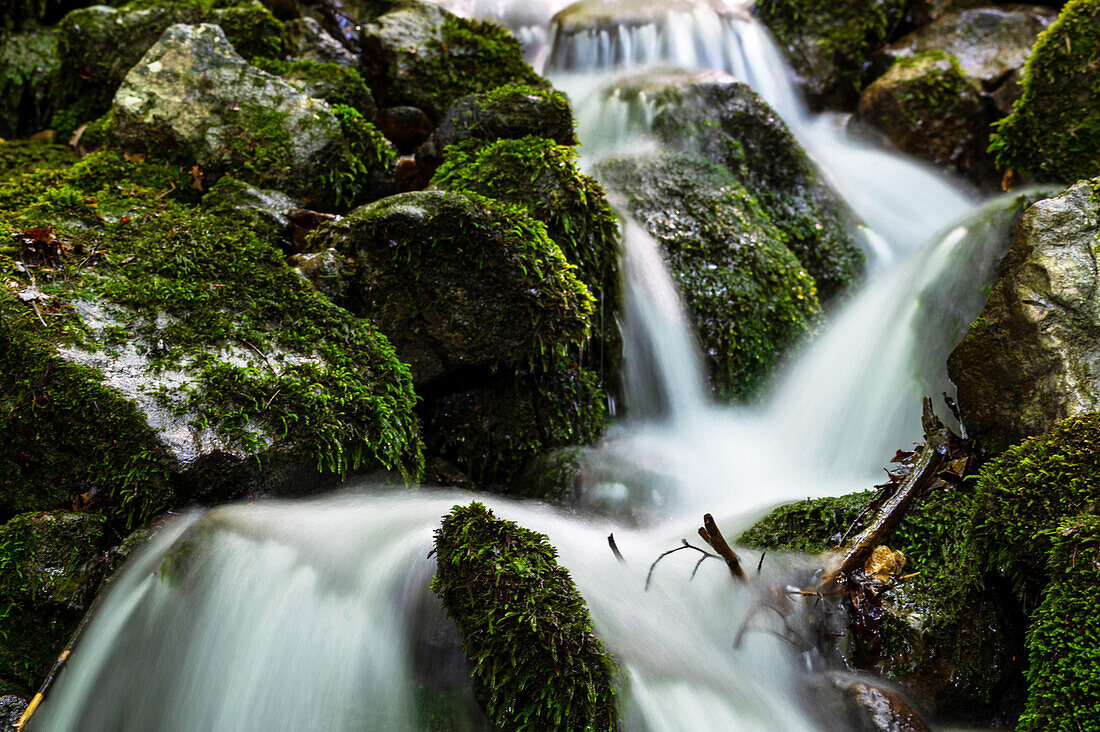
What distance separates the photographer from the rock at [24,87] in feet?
19.2

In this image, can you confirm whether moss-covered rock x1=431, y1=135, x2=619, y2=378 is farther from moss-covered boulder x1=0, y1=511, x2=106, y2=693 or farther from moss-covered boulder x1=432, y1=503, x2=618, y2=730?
moss-covered boulder x1=0, y1=511, x2=106, y2=693

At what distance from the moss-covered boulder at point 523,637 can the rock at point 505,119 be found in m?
3.23

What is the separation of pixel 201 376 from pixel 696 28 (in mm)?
6811

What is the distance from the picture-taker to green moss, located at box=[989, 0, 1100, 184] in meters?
4.95

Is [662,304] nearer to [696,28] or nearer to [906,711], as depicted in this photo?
[906,711]

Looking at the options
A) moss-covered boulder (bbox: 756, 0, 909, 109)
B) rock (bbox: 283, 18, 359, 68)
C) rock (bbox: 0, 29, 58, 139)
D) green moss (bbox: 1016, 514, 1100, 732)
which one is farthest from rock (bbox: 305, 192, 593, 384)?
moss-covered boulder (bbox: 756, 0, 909, 109)

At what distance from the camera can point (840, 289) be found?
5746mm

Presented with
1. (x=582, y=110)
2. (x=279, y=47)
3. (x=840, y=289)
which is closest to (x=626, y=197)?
(x=582, y=110)

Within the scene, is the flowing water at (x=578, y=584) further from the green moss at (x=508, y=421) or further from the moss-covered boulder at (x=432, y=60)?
the moss-covered boulder at (x=432, y=60)

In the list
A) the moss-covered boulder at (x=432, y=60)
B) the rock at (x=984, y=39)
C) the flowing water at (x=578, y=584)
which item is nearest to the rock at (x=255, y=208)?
the flowing water at (x=578, y=584)

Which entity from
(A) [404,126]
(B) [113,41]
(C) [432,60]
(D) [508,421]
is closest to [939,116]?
(C) [432,60]

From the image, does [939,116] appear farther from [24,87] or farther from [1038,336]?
[24,87]

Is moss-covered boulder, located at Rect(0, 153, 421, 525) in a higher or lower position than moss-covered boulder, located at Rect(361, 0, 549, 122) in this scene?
lower

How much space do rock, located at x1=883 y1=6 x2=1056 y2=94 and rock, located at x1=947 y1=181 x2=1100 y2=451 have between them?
15.2 feet
